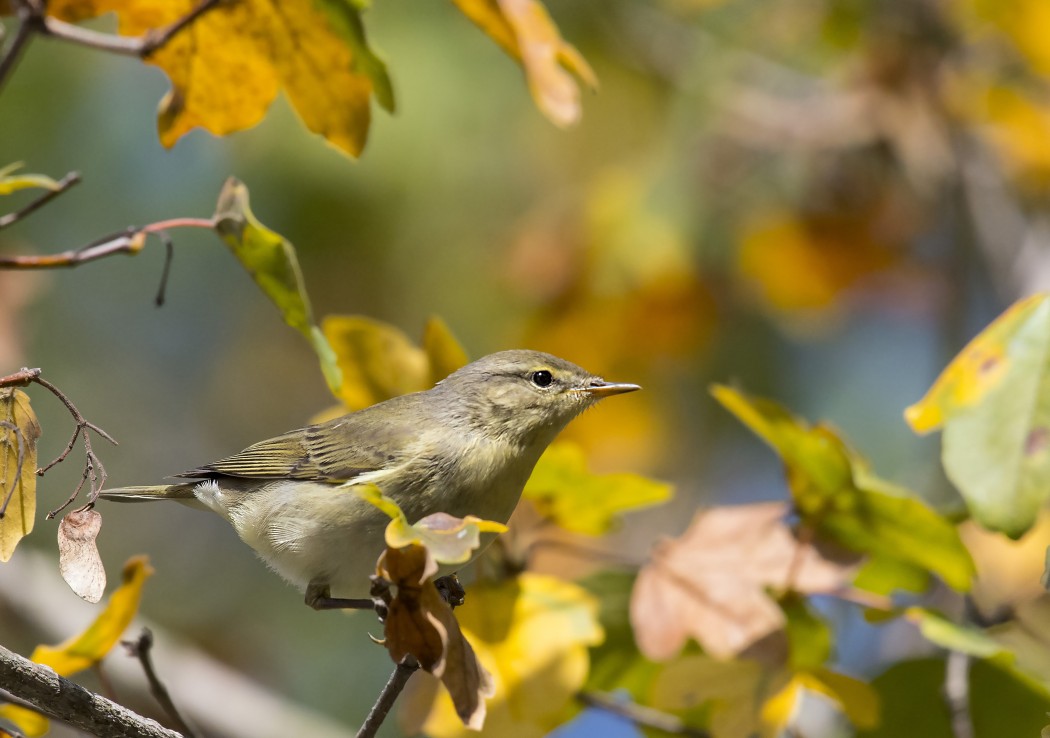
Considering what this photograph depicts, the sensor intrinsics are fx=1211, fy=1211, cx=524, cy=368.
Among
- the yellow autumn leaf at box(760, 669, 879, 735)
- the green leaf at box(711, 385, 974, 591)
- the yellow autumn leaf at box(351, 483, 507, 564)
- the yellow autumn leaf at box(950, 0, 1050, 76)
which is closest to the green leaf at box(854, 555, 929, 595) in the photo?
the green leaf at box(711, 385, 974, 591)

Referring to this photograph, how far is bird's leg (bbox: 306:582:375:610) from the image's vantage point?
8.89ft

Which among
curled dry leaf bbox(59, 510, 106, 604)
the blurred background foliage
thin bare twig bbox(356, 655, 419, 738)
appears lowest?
the blurred background foliage

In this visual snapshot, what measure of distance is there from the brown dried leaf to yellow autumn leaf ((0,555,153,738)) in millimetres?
1024

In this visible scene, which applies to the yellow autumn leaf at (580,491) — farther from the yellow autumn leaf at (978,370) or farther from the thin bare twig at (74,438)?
the thin bare twig at (74,438)

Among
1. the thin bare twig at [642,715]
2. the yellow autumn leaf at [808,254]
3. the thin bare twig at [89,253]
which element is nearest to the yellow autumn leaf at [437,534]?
the thin bare twig at [89,253]

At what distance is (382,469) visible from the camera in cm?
287

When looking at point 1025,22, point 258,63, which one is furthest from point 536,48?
point 1025,22

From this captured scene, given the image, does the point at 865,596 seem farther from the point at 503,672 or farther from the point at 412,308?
the point at 412,308

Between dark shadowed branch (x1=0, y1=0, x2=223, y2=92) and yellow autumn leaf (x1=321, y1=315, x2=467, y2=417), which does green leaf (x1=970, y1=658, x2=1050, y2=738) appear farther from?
dark shadowed branch (x1=0, y1=0, x2=223, y2=92)

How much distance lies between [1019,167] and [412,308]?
10.2 feet

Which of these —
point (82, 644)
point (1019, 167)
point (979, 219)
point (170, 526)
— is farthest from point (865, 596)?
point (170, 526)

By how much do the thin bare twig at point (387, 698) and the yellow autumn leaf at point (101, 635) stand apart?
599 mm

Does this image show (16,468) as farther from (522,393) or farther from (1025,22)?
(1025,22)

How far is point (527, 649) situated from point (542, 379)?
0.95 meters
